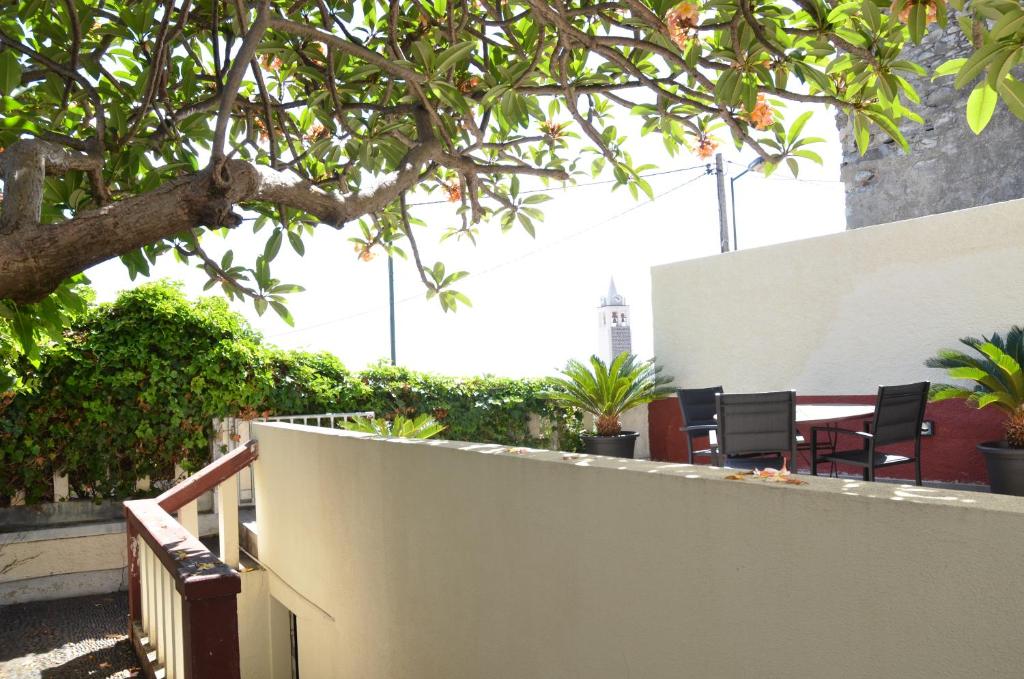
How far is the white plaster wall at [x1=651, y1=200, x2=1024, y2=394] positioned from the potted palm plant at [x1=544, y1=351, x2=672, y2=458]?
0.98 metres

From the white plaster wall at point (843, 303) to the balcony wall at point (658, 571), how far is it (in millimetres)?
5619

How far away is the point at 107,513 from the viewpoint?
5.95 metres

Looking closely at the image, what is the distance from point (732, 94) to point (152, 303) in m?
5.16

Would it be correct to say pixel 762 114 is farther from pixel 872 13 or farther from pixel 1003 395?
pixel 1003 395

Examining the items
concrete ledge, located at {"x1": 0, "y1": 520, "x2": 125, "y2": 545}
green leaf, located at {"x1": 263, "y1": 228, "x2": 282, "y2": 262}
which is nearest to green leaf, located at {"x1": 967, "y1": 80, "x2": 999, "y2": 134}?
green leaf, located at {"x1": 263, "y1": 228, "x2": 282, "y2": 262}

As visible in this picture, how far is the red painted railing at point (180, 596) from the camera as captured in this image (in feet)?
6.94

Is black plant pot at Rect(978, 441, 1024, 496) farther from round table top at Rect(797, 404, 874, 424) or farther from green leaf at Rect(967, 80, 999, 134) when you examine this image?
green leaf at Rect(967, 80, 999, 134)

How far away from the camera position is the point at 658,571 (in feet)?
6.42

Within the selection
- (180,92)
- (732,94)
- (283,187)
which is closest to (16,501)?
(180,92)

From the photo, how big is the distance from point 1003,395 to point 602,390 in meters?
3.80

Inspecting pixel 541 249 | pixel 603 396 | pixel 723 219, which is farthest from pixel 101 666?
pixel 541 249

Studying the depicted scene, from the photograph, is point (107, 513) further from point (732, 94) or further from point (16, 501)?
point (732, 94)

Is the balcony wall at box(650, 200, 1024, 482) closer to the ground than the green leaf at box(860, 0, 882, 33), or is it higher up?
closer to the ground

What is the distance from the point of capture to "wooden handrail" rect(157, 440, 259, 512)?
448cm
